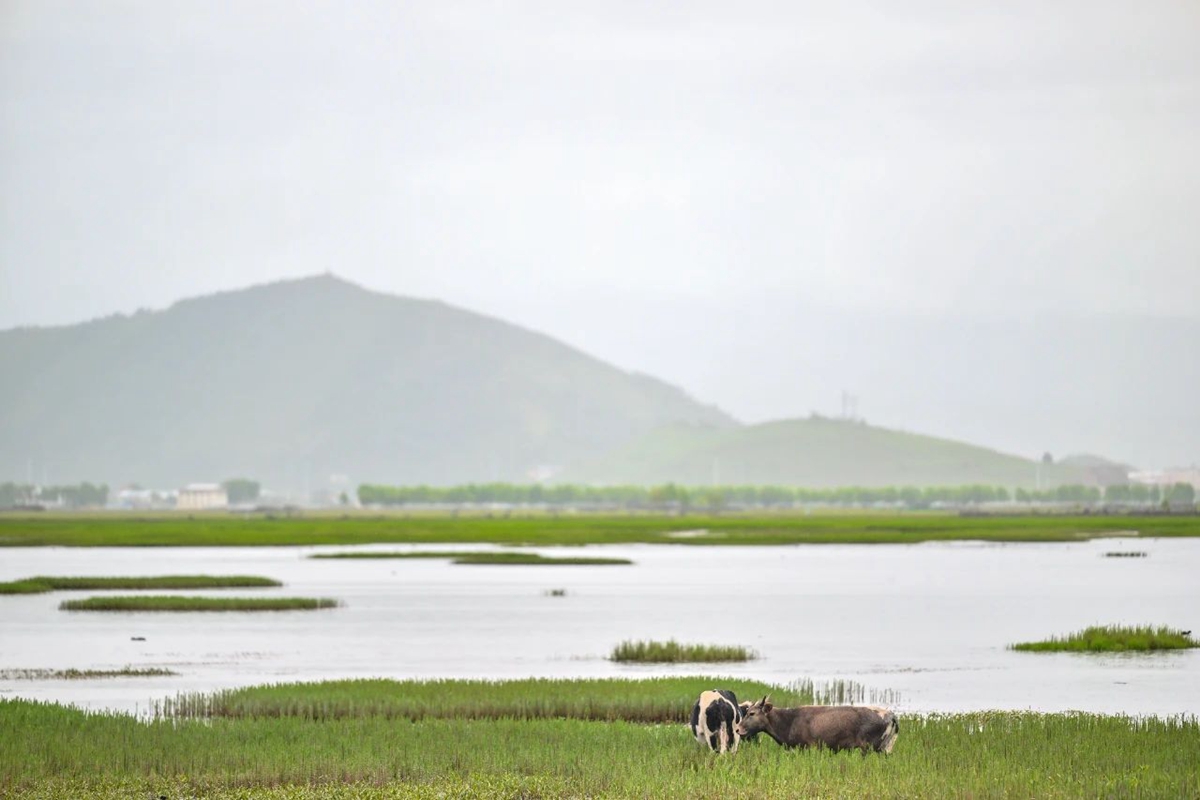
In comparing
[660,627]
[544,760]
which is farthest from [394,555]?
[544,760]

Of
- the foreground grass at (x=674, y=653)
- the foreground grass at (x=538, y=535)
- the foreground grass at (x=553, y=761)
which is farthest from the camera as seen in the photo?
the foreground grass at (x=538, y=535)

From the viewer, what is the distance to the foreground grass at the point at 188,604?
68.6m

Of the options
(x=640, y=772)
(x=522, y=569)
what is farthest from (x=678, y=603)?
(x=640, y=772)

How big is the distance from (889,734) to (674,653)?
21.9 meters

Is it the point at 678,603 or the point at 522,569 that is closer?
the point at 678,603

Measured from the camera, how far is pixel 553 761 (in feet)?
92.1

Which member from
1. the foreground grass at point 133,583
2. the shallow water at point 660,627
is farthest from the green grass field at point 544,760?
the foreground grass at point 133,583

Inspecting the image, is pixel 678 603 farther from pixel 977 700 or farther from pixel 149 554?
pixel 149 554

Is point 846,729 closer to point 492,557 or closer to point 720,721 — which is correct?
point 720,721

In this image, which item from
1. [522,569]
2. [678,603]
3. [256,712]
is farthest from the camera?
[522,569]

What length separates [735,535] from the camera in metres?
174

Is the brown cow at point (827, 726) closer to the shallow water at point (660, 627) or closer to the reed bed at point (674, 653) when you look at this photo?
the shallow water at point (660, 627)

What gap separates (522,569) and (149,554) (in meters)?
37.6

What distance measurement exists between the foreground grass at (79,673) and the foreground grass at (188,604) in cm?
2294
